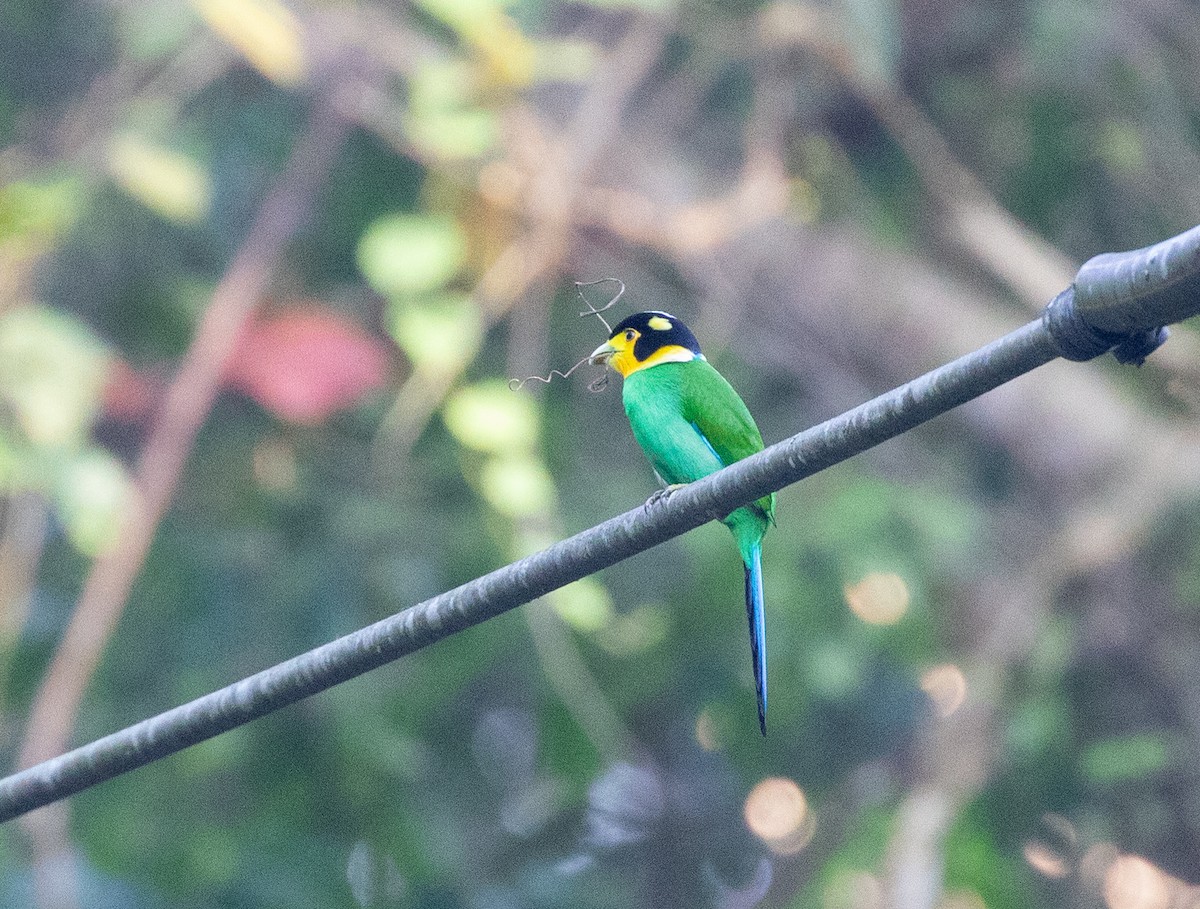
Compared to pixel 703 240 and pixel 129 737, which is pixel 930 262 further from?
pixel 129 737

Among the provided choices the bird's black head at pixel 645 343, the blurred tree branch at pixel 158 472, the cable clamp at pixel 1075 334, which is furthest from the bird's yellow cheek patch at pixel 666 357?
the cable clamp at pixel 1075 334

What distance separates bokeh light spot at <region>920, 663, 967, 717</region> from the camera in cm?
465

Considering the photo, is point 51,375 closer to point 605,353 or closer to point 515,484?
point 515,484

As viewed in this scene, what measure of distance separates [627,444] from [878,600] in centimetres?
100

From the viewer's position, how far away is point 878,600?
4.81 metres

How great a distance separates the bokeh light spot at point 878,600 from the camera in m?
4.69

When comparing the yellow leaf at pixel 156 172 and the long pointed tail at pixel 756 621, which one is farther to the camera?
the yellow leaf at pixel 156 172

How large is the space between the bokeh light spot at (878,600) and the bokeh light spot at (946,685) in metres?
0.24

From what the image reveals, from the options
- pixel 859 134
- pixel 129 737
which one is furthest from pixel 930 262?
pixel 129 737

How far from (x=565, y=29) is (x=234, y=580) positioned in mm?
1930

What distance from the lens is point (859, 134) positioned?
5.27 m

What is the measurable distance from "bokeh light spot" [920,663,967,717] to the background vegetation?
0.02 m

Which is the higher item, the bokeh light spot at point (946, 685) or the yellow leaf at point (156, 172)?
the yellow leaf at point (156, 172)

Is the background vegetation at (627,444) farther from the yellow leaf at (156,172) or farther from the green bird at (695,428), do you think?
the green bird at (695,428)
